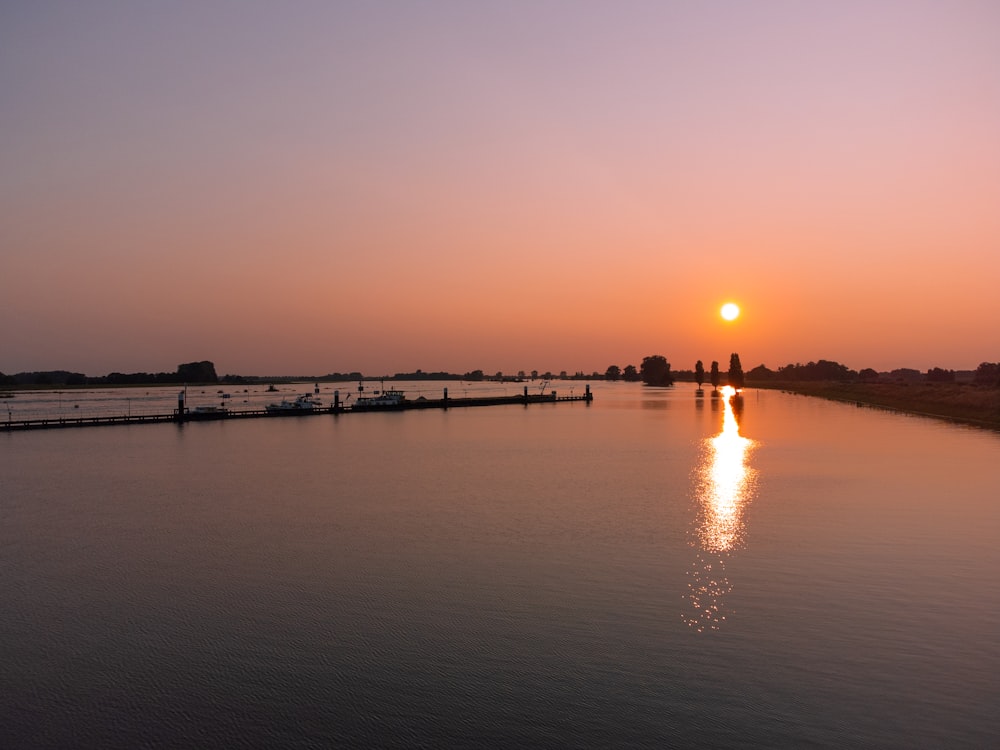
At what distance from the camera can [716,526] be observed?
2195 centimetres

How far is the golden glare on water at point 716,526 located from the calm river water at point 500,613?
0.11 metres

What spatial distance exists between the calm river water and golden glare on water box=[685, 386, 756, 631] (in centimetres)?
11

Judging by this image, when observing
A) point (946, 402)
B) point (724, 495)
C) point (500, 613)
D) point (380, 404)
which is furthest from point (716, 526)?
point (946, 402)

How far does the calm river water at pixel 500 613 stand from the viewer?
31.6ft

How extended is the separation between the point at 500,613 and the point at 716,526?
1076 cm

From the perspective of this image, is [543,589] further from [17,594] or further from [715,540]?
[17,594]

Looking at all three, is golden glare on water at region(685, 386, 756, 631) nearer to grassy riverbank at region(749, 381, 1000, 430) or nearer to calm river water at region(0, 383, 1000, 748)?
calm river water at region(0, 383, 1000, 748)

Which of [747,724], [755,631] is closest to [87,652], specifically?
[747,724]

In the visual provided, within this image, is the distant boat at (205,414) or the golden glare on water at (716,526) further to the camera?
the distant boat at (205,414)

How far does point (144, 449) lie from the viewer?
44.8m

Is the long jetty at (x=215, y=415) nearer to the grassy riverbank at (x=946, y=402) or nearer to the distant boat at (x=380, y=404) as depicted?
the distant boat at (x=380, y=404)

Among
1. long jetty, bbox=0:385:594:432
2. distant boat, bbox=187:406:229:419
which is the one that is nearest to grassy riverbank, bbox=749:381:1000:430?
long jetty, bbox=0:385:594:432

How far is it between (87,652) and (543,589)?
8872 millimetres

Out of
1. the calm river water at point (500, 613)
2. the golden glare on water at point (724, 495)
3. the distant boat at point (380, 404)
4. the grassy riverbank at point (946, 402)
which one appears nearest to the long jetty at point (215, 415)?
the distant boat at point (380, 404)
